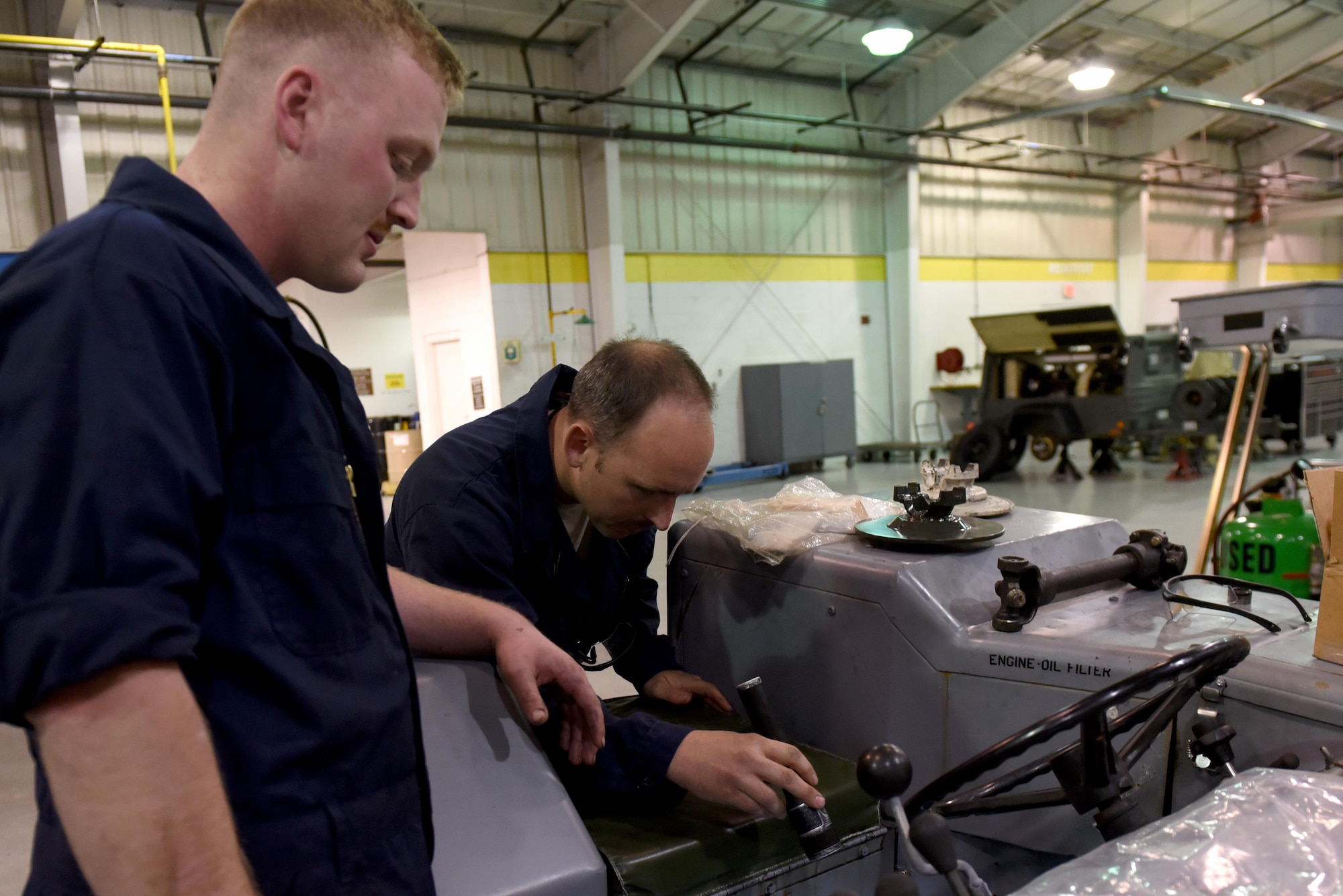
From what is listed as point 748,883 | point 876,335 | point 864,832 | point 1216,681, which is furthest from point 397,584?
point 876,335

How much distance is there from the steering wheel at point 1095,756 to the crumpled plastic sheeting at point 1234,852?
0.07m

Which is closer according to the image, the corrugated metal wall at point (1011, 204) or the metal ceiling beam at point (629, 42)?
the metal ceiling beam at point (629, 42)

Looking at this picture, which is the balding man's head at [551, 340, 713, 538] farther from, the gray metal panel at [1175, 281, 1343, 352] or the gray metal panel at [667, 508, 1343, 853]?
the gray metal panel at [1175, 281, 1343, 352]

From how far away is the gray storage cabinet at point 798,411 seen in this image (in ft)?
26.5

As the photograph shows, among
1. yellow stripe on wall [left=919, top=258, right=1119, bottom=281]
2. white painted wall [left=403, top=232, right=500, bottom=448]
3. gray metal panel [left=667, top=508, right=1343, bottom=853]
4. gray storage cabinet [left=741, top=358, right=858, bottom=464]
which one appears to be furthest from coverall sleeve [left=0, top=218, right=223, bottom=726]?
yellow stripe on wall [left=919, top=258, right=1119, bottom=281]

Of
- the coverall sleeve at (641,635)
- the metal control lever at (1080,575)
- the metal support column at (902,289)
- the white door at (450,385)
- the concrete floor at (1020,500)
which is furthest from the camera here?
the metal support column at (902,289)

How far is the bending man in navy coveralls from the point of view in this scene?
1.25m

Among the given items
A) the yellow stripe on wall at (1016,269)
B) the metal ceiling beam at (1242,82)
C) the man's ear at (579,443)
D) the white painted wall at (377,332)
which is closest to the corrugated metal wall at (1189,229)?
the yellow stripe on wall at (1016,269)

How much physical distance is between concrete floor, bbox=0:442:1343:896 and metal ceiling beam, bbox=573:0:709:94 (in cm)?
357

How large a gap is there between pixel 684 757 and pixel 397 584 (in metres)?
0.47

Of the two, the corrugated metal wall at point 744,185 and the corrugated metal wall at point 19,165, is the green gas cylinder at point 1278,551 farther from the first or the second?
the corrugated metal wall at point 19,165

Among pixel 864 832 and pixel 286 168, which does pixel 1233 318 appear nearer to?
pixel 864 832

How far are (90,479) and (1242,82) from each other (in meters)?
11.5

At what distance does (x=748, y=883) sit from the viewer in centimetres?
114
